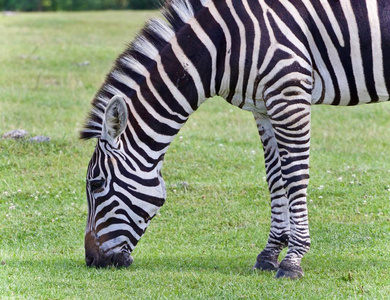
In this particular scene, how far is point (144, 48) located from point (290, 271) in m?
2.74

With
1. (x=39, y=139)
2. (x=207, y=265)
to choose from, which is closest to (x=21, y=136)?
(x=39, y=139)

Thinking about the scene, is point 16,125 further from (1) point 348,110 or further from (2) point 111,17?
(2) point 111,17

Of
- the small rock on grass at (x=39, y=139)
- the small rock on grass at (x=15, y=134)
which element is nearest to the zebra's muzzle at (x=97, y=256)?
the small rock on grass at (x=39, y=139)

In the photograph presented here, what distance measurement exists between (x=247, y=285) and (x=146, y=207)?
1278 millimetres

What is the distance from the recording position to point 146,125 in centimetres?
649

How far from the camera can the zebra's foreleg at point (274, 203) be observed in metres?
7.06

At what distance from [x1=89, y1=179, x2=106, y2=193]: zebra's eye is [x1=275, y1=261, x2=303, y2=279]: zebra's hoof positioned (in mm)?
2027

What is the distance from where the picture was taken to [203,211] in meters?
9.13

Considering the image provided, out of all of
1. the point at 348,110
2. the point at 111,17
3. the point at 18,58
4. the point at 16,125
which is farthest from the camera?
the point at 111,17

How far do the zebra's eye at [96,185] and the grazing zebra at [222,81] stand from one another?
0.01 metres

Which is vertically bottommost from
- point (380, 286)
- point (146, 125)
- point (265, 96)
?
point (380, 286)

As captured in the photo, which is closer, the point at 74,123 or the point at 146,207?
the point at 146,207

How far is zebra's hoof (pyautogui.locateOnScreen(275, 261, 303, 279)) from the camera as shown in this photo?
21.4 ft

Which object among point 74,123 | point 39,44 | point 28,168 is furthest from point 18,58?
point 28,168
